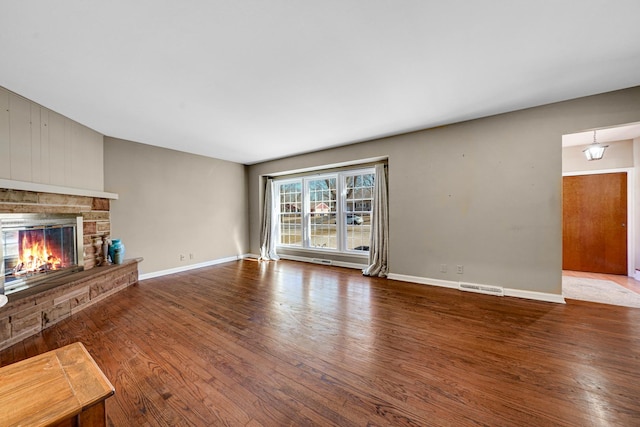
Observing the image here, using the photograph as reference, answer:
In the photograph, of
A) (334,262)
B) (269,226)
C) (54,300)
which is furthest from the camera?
(269,226)

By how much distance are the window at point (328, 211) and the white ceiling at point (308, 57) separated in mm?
1947

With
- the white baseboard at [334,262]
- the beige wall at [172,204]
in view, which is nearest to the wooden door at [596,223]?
the white baseboard at [334,262]

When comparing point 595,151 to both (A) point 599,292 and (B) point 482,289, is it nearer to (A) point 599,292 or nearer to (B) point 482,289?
(A) point 599,292

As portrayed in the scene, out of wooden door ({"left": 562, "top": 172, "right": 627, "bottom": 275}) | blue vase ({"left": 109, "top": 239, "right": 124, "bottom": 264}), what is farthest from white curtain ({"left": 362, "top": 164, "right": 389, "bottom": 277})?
blue vase ({"left": 109, "top": 239, "right": 124, "bottom": 264})

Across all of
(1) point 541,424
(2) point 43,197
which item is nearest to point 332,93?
(1) point 541,424

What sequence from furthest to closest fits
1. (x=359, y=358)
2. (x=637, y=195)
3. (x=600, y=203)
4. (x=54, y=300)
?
(x=600, y=203), (x=637, y=195), (x=54, y=300), (x=359, y=358)

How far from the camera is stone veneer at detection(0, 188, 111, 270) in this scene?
262 cm

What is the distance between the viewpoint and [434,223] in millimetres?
3943

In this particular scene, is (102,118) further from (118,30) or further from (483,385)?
(483,385)

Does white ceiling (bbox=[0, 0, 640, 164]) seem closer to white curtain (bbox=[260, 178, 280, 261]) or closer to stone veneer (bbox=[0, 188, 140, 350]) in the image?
stone veneer (bbox=[0, 188, 140, 350])

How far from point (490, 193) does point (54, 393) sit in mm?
4499

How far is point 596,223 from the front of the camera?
4625 mm

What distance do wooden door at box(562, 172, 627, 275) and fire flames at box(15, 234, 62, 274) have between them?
8.60 metres

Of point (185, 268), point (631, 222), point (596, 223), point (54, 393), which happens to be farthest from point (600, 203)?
point (185, 268)
